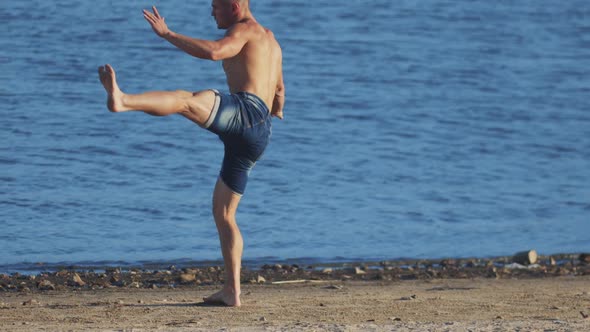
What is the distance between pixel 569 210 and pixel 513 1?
1567 centimetres

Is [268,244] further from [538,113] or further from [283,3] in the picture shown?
[283,3]

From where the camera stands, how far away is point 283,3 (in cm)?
2506

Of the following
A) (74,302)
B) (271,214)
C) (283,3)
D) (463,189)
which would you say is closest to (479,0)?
(283,3)

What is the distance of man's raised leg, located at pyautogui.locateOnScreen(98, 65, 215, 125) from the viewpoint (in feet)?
21.8

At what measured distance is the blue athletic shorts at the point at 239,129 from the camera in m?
7.19

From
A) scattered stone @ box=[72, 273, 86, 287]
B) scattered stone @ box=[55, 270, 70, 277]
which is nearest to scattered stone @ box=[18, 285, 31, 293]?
scattered stone @ box=[72, 273, 86, 287]

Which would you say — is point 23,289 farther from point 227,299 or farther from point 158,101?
point 158,101

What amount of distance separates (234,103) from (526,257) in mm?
3910

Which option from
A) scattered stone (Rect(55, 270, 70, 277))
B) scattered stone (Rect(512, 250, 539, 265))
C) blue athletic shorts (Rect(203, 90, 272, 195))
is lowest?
scattered stone (Rect(55, 270, 70, 277))

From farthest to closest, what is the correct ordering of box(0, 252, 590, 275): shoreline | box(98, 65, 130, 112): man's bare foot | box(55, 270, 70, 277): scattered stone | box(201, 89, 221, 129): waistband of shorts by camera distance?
1. box(0, 252, 590, 275): shoreline
2. box(55, 270, 70, 277): scattered stone
3. box(201, 89, 221, 129): waistband of shorts
4. box(98, 65, 130, 112): man's bare foot

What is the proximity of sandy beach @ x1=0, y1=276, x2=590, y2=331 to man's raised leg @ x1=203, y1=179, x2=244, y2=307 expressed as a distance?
0.12 metres

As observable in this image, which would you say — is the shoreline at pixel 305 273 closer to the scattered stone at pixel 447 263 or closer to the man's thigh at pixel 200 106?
the scattered stone at pixel 447 263

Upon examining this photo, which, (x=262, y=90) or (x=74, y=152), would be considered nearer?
(x=262, y=90)

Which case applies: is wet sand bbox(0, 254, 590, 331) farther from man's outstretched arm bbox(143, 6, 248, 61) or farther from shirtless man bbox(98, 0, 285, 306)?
man's outstretched arm bbox(143, 6, 248, 61)
